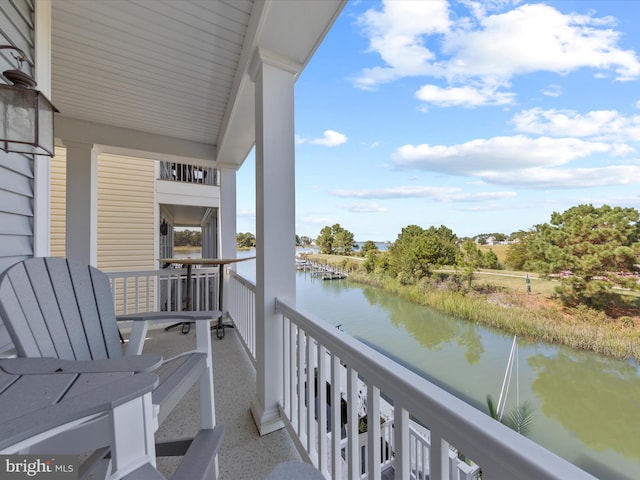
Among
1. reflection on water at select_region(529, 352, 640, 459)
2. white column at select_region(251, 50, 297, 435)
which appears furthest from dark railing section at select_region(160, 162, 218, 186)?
reflection on water at select_region(529, 352, 640, 459)

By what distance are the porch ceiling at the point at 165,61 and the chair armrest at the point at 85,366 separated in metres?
1.70

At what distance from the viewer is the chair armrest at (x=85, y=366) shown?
0.75m

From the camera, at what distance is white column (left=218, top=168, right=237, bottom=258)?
159 inches

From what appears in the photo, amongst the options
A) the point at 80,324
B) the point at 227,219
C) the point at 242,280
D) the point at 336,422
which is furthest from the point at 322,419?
the point at 227,219

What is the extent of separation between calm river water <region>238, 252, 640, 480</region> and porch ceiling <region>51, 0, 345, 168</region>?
64.7 inches

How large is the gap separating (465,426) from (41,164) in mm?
2188

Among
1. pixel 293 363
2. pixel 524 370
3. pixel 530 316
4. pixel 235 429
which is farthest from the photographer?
pixel 524 370

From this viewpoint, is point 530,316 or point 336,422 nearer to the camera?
point 336,422

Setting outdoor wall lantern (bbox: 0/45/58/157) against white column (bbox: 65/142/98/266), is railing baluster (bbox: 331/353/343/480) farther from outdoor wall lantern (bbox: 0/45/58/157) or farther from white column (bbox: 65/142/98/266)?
white column (bbox: 65/142/98/266)

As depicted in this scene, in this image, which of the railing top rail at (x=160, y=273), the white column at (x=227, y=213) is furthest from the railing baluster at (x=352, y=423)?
the white column at (x=227, y=213)

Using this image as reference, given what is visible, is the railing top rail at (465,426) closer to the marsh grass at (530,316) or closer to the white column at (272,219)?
the white column at (272,219)

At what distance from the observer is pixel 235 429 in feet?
5.66

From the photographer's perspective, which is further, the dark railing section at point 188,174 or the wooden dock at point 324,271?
the dark railing section at point 188,174

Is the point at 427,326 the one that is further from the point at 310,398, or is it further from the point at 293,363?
the point at 310,398
